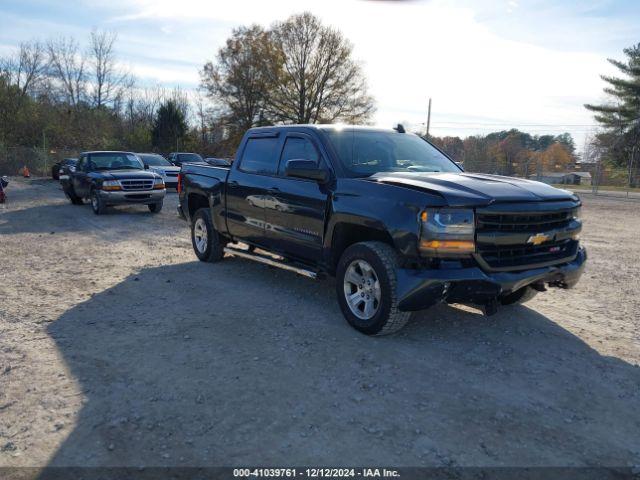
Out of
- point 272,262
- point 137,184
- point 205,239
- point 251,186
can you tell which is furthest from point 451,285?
point 137,184

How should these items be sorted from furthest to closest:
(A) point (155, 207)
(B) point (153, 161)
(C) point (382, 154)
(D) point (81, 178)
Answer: (B) point (153, 161) → (D) point (81, 178) → (A) point (155, 207) → (C) point (382, 154)

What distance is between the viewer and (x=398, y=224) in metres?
4.24

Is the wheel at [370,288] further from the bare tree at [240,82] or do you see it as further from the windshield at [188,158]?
the bare tree at [240,82]

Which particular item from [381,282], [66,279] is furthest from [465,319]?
[66,279]

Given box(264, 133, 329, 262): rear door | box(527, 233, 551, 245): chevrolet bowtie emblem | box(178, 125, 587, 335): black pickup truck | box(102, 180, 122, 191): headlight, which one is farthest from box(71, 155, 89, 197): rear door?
box(527, 233, 551, 245): chevrolet bowtie emblem

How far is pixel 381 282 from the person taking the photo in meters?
4.35

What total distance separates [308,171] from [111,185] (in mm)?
10050

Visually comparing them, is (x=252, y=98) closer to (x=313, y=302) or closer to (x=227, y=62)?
(x=227, y=62)

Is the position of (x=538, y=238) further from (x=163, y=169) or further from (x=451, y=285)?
(x=163, y=169)

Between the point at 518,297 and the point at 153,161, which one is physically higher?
the point at 153,161

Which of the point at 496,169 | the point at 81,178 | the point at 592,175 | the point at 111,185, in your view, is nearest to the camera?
the point at 111,185

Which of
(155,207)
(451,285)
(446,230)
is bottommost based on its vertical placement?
(155,207)

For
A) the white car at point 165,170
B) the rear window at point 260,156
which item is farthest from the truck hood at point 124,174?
the rear window at point 260,156

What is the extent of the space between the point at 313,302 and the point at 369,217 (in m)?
1.57
